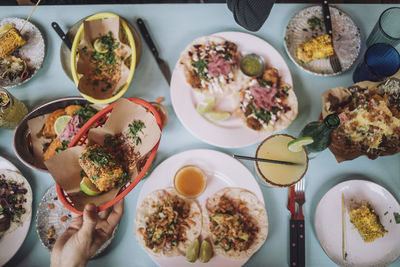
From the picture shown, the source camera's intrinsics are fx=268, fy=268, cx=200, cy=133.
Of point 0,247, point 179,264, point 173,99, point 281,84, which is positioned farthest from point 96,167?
point 281,84

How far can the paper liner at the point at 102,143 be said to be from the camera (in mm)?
1408

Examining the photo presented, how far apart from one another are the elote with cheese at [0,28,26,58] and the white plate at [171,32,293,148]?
1.08 metres

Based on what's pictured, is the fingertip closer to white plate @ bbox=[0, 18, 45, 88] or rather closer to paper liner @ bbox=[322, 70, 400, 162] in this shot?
white plate @ bbox=[0, 18, 45, 88]

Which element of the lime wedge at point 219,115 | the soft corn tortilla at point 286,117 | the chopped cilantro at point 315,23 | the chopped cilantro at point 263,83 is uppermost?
the chopped cilantro at point 315,23

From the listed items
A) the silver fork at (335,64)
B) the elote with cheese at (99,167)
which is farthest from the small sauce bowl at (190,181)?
the silver fork at (335,64)

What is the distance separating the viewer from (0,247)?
1645 mm

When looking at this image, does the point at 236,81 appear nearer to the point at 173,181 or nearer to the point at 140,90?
the point at 140,90

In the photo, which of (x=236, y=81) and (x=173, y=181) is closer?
(x=173, y=181)

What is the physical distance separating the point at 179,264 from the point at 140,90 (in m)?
1.16

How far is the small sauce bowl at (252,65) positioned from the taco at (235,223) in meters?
0.78

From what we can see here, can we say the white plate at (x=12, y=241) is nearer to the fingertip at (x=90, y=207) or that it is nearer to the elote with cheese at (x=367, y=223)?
the fingertip at (x=90, y=207)

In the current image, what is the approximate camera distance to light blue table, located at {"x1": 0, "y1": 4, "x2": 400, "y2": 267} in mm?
1707

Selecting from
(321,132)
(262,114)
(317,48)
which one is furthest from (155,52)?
(321,132)

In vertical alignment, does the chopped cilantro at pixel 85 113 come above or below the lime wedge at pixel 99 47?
below
